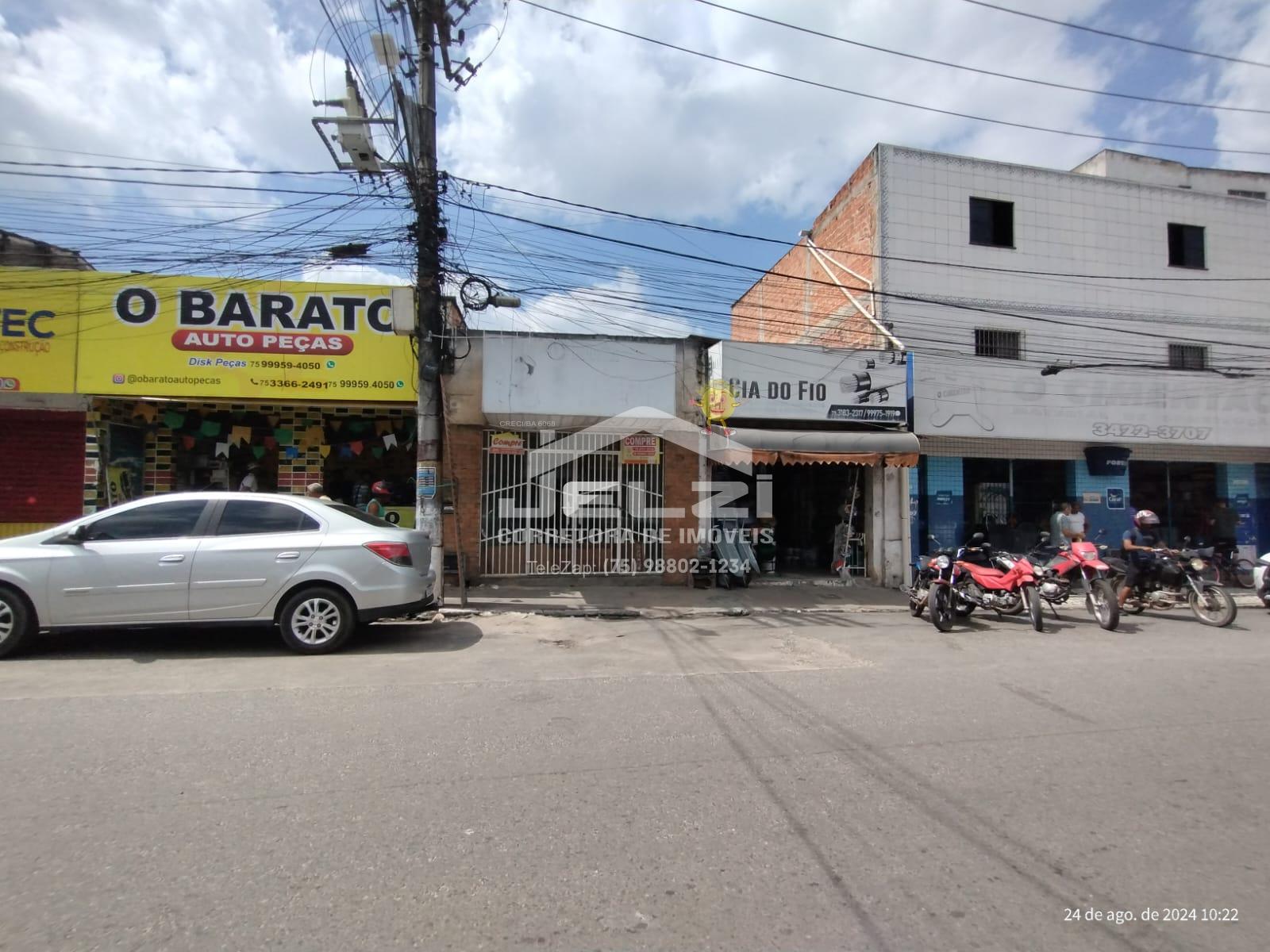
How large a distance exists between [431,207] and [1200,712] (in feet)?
31.6

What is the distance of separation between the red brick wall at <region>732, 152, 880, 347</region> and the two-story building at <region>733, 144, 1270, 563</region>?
0.23ft

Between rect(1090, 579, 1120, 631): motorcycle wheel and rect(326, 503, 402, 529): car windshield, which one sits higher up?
rect(326, 503, 402, 529): car windshield

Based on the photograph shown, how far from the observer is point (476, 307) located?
9.97 m

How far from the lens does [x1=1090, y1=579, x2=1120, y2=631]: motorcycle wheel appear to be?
839cm

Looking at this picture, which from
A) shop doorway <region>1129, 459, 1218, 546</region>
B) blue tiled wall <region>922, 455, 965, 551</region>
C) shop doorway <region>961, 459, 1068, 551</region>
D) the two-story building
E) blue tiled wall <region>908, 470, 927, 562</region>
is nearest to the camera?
blue tiled wall <region>908, 470, 927, 562</region>

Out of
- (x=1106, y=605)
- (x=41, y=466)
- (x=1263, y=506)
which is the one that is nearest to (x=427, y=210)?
(x=41, y=466)

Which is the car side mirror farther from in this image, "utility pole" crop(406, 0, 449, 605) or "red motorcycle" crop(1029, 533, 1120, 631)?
"red motorcycle" crop(1029, 533, 1120, 631)

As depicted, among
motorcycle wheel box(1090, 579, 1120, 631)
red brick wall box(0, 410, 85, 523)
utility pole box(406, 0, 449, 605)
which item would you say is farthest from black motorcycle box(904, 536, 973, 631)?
red brick wall box(0, 410, 85, 523)

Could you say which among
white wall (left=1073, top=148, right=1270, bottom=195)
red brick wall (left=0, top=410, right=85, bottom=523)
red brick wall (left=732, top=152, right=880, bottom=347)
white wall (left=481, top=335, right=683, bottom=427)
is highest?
white wall (left=1073, top=148, right=1270, bottom=195)

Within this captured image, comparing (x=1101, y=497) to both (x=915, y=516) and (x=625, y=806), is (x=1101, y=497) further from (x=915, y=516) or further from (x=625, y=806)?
(x=625, y=806)

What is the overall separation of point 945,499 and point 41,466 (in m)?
16.0

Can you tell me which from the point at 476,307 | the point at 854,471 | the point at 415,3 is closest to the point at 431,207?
the point at 476,307

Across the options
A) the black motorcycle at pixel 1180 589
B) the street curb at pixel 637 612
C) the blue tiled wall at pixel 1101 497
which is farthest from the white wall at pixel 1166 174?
the street curb at pixel 637 612

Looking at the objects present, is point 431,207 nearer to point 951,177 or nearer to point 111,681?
point 111,681
